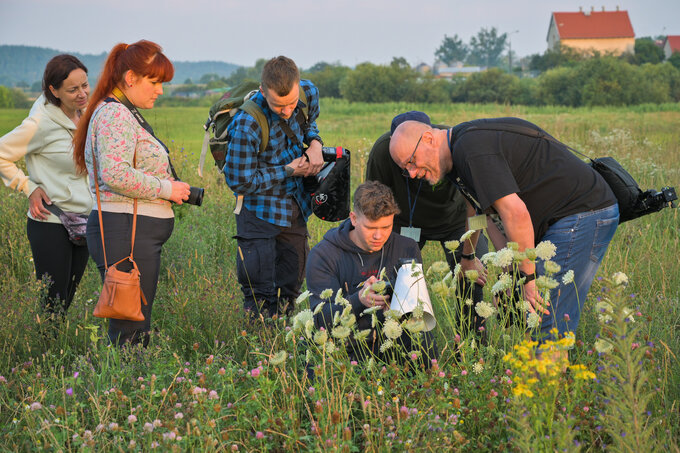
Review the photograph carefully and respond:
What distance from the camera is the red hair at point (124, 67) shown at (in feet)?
10.9

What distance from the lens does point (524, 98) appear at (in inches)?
1928

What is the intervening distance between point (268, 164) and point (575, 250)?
2.05 m

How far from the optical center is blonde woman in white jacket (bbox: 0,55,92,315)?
397 cm

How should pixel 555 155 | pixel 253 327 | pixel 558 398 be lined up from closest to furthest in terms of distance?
pixel 558 398
pixel 555 155
pixel 253 327

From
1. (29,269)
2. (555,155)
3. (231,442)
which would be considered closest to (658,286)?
(555,155)

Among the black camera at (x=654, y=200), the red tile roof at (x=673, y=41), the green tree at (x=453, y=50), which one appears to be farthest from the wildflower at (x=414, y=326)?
the green tree at (x=453, y=50)

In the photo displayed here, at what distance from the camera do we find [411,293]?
262cm

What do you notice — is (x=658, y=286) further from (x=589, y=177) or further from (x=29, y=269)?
(x=29, y=269)

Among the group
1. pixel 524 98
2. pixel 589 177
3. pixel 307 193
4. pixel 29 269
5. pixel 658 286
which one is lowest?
pixel 29 269

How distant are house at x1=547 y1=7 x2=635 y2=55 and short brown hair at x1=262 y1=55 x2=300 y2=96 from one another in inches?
4154

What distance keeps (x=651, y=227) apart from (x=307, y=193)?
4.12 meters

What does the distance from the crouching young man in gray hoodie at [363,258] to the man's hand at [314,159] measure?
0.79 meters

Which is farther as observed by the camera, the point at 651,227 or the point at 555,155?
the point at 651,227

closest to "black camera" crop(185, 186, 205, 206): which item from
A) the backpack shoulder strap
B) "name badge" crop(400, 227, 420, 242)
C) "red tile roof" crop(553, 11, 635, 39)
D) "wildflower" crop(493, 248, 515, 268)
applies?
the backpack shoulder strap
